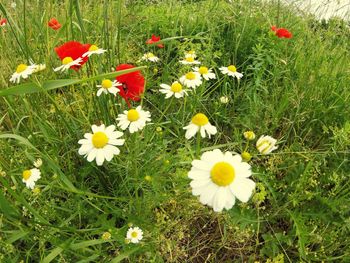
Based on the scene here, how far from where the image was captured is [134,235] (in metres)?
0.94

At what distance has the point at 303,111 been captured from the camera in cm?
148

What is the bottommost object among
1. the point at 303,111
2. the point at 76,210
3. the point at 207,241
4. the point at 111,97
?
→ the point at 207,241

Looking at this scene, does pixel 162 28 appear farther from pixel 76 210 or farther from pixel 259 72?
pixel 76 210

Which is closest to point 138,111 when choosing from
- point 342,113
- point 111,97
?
point 111,97

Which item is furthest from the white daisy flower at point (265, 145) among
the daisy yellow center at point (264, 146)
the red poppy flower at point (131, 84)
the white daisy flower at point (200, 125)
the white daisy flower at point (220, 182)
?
the red poppy flower at point (131, 84)

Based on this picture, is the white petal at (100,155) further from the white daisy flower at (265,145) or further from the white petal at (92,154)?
the white daisy flower at (265,145)

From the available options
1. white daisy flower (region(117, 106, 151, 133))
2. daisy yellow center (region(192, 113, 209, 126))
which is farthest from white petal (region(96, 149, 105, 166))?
daisy yellow center (region(192, 113, 209, 126))

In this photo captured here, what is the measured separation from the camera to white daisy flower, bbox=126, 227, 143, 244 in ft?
3.05

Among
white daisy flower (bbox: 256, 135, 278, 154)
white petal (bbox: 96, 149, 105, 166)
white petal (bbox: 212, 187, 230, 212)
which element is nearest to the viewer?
white petal (bbox: 212, 187, 230, 212)

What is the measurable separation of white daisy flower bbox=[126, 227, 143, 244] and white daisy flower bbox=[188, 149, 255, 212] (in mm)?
353

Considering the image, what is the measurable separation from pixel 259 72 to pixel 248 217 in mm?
697

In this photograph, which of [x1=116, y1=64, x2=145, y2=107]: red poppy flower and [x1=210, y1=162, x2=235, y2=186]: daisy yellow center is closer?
[x1=210, y1=162, x2=235, y2=186]: daisy yellow center

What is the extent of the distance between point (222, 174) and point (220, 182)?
0.6 inches

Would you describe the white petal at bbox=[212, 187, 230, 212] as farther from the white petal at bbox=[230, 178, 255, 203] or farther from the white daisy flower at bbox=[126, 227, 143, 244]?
the white daisy flower at bbox=[126, 227, 143, 244]
